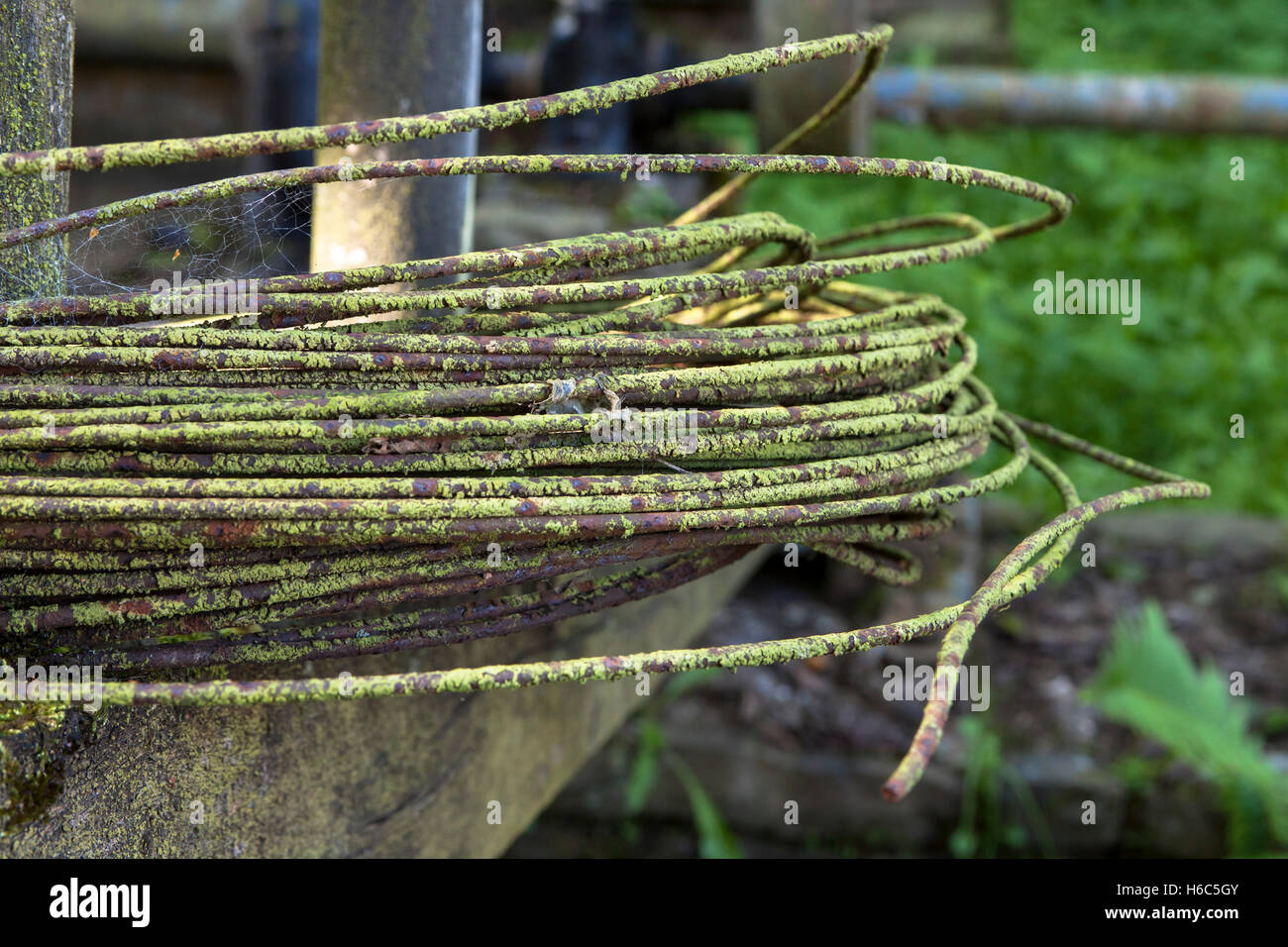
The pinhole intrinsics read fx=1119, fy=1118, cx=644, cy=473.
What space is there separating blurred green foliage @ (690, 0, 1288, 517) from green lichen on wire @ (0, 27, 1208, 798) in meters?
2.69

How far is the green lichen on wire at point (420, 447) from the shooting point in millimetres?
906

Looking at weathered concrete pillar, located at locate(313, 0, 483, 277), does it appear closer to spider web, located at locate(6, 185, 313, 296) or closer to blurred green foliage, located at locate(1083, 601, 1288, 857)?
spider web, located at locate(6, 185, 313, 296)

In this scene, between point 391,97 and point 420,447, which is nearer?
point 420,447

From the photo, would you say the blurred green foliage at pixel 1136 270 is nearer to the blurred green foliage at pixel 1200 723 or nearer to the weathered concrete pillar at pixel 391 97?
the blurred green foliage at pixel 1200 723

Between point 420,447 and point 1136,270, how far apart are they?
476 cm

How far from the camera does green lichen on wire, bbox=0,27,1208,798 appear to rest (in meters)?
0.91

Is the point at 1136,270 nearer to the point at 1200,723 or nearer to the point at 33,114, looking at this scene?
the point at 1200,723

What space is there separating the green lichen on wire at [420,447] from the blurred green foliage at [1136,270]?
8.84ft

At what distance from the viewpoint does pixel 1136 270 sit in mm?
4992

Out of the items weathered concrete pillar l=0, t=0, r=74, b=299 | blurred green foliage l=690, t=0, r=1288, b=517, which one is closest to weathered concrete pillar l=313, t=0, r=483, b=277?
weathered concrete pillar l=0, t=0, r=74, b=299

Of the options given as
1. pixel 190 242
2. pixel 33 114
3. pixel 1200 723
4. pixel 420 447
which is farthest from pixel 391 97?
pixel 1200 723

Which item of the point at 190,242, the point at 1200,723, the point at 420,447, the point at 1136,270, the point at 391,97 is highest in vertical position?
the point at 1136,270

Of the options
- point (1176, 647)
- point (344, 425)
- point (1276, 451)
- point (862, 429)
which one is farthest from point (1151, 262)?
point (344, 425)
